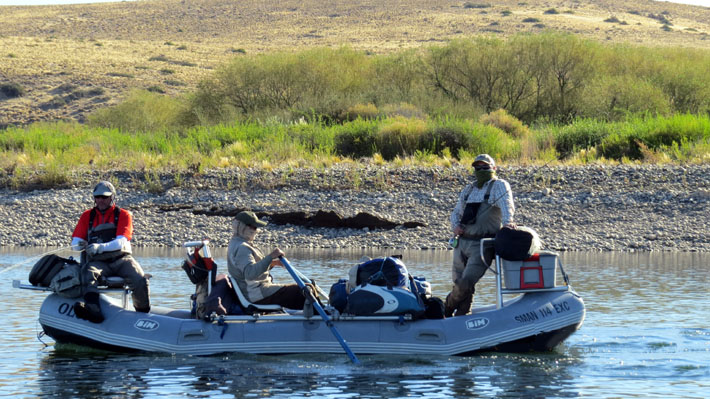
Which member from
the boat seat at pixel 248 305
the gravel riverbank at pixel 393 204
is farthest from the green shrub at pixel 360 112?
the boat seat at pixel 248 305

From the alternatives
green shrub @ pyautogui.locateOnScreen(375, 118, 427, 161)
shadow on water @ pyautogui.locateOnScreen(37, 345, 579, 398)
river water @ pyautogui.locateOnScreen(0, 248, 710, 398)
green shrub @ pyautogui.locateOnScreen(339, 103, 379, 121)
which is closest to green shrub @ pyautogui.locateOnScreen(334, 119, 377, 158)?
green shrub @ pyautogui.locateOnScreen(375, 118, 427, 161)

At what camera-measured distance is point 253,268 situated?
10.2 m

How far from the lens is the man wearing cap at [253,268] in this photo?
10188 millimetres

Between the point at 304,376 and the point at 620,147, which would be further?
the point at 620,147

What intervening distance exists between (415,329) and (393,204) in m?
13.5

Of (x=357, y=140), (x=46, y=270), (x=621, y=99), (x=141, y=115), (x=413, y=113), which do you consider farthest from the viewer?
(x=141, y=115)

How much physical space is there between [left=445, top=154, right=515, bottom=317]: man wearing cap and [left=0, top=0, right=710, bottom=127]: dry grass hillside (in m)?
47.8

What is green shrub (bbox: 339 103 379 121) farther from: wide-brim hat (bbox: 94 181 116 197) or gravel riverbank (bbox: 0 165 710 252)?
wide-brim hat (bbox: 94 181 116 197)

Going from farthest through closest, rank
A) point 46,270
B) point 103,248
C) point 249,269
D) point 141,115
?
point 141,115
point 46,270
point 103,248
point 249,269

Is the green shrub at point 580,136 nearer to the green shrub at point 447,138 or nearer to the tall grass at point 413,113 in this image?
the tall grass at point 413,113

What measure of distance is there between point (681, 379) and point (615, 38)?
249 feet

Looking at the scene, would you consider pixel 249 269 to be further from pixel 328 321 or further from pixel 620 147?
pixel 620 147

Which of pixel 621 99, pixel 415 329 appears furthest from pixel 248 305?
pixel 621 99

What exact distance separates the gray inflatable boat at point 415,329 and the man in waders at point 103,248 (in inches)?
26.6
